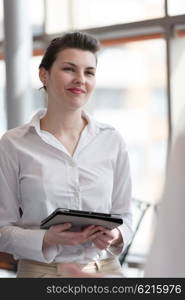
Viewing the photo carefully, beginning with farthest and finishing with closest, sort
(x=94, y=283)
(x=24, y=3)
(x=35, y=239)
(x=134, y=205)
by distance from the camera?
(x=24, y=3) → (x=134, y=205) → (x=35, y=239) → (x=94, y=283)

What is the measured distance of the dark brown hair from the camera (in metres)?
2.31

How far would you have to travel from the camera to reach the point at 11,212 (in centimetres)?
221

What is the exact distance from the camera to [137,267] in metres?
5.07

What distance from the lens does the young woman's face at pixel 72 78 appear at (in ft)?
7.29

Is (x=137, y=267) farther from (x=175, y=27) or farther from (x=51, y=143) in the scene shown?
(x=51, y=143)

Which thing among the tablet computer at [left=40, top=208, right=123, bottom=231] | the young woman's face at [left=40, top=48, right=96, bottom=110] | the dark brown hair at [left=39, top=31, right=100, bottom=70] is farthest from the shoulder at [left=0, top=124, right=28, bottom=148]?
the tablet computer at [left=40, top=208, right=123, bottom=231]

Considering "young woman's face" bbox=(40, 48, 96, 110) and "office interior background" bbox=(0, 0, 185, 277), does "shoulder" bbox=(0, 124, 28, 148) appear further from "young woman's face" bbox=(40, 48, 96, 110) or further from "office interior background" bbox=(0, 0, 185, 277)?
"office interior background" bbox=(0, 0, 185, 277)

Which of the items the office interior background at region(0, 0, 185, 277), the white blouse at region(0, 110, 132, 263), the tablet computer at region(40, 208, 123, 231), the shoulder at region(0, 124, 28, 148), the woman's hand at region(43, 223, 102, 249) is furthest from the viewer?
the office interior background at region(0, 0, 185, 277)

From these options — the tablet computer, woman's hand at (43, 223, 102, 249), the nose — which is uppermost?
the nose

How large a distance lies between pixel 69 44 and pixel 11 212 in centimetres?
76

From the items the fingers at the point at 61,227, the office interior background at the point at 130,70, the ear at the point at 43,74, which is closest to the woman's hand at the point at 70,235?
the fingers at the point at 61,227

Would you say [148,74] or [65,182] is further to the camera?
[148,74]

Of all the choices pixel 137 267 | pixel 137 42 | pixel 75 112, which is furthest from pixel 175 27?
pixel 75 112

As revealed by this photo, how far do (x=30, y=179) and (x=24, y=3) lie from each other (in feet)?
12.1
